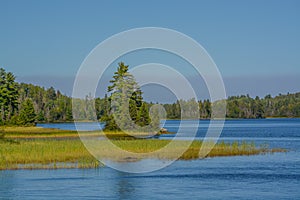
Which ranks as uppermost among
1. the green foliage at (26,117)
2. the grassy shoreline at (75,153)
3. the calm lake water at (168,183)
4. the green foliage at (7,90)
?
the green foliage at (7,90)

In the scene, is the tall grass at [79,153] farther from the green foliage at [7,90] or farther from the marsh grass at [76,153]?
the green foliage at [7,90]

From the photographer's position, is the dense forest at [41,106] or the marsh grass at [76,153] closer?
the marsh grass at [76,153]

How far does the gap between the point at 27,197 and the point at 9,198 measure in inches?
33.0

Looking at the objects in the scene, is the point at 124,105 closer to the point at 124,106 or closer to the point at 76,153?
the point at 124,106

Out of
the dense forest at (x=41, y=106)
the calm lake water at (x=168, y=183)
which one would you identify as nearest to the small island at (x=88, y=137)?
the dense forest at (x=41, y=106)

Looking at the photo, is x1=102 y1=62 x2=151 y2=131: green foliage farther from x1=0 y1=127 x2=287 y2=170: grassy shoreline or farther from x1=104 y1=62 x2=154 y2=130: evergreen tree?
x1=0 y1=127 x2=287 y2=170: grassy shoreline

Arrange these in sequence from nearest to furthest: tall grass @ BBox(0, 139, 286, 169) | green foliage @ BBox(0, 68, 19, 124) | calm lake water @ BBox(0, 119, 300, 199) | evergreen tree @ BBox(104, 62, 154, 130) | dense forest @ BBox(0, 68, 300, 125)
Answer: calm lake water @ BBox(0, 119, 300, 199)
tall grass @ BBox(0, 139, 286, 169)
evergreen tree @ BBox(104, 62, 154, 130)
dense forest @ BBox(0, 68, 300, 125)
green foliage @ BBox(0, 68, 19, 124)

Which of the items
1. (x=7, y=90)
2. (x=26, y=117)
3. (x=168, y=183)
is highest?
(x=7, y=90)

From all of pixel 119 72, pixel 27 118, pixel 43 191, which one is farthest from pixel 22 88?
pixel 43 191

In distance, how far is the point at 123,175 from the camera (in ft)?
116

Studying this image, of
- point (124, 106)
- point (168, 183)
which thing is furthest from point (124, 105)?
point (168, 183)

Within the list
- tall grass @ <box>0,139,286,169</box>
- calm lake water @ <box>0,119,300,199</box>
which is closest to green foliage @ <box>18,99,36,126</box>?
tall grass @ <box>0,139,286,169</box>

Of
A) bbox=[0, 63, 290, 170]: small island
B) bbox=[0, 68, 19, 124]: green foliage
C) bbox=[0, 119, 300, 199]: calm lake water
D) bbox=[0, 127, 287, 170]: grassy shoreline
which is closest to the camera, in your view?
bbox=[0, 119, 300, 199]: calm lake water

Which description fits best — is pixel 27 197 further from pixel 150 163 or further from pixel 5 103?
pixel 5 103
